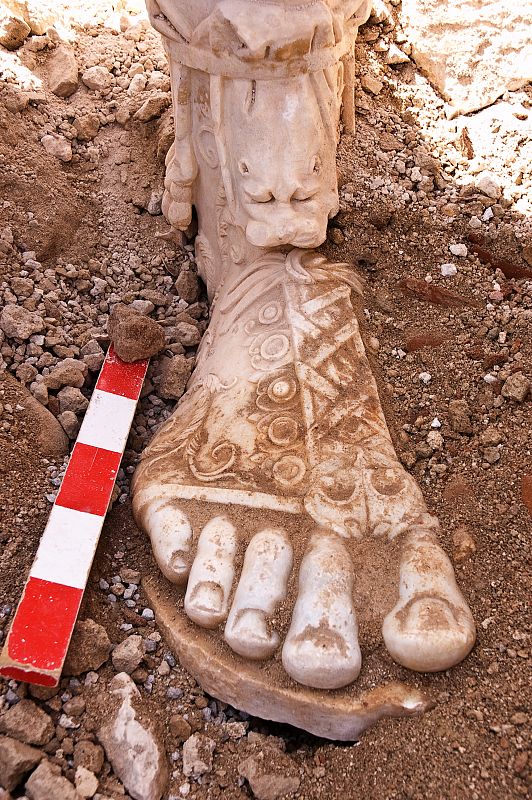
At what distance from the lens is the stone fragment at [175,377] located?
1.95 meters

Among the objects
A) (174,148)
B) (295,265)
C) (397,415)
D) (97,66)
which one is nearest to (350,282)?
(295,265)

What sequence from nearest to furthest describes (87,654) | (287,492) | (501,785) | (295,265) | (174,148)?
(501,785) → (87,654) → (287,492) → (295,265) → (174,148)

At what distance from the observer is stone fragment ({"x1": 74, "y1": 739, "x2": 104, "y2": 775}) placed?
1386 mm

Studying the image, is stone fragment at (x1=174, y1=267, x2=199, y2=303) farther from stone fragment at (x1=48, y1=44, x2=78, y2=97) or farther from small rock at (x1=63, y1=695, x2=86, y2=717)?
small rock at (x1=63, y1=695, x2=86, y2=717)

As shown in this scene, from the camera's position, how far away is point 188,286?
2.12 metres

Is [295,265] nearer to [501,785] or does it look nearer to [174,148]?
[174,148]

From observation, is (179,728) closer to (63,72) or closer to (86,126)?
(86,126)

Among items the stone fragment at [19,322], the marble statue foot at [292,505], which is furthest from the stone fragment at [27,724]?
the stone fragment at [19,322]

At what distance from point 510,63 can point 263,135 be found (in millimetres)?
892

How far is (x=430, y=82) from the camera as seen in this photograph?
2.32 metres

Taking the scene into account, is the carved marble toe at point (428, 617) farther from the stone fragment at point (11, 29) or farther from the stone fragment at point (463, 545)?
the stone fragment at point (11, 29)

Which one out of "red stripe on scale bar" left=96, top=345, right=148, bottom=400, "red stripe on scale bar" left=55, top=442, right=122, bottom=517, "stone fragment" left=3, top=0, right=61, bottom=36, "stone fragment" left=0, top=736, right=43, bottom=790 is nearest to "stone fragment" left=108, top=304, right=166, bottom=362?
"red stripe on scale bar" left=96, top=345, right=148, bottom=400

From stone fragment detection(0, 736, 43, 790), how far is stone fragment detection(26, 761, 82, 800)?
0.7 inches

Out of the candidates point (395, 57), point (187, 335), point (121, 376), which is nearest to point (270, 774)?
point (121, 376)
